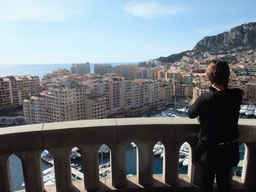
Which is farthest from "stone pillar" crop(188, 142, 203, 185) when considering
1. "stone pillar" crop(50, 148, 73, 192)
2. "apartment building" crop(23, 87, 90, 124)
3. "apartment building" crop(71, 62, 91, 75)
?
"apartment building" crop(71, 62, 91, 75)

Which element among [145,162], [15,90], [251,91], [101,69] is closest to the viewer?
[145,162]

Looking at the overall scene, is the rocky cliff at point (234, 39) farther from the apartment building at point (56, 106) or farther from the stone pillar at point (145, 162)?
the stone pillar at point (145, 162)

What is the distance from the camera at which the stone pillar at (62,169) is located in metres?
1.20

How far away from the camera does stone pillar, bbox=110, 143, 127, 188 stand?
1253 mm

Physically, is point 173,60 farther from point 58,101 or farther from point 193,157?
point 193,157

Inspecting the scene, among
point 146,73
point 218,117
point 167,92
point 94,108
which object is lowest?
point 94,108

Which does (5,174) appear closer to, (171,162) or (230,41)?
(171,162)

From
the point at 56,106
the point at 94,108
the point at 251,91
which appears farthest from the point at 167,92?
the point at 56,106

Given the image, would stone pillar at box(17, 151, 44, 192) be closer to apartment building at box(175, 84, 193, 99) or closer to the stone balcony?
the stone balcony

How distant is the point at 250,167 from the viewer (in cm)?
132

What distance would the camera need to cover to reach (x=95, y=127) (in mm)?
1206

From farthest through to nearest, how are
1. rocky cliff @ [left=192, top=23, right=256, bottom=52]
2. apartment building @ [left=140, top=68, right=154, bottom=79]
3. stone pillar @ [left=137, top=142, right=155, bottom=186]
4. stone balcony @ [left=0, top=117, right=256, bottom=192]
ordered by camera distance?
apartment building @ [left=140, top=68, right=154, bottom=79]
rocky cliff @ [left=192, top=23, right=256, bottom=52]
stone pillar @ [left=137, top=142, right=155, bottom=186]
stone balcony @ [left=0, top=117, right=256, bottom=192]

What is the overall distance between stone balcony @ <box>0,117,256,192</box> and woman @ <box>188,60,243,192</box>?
0.54 feet

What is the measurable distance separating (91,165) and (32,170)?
13.0 inches
